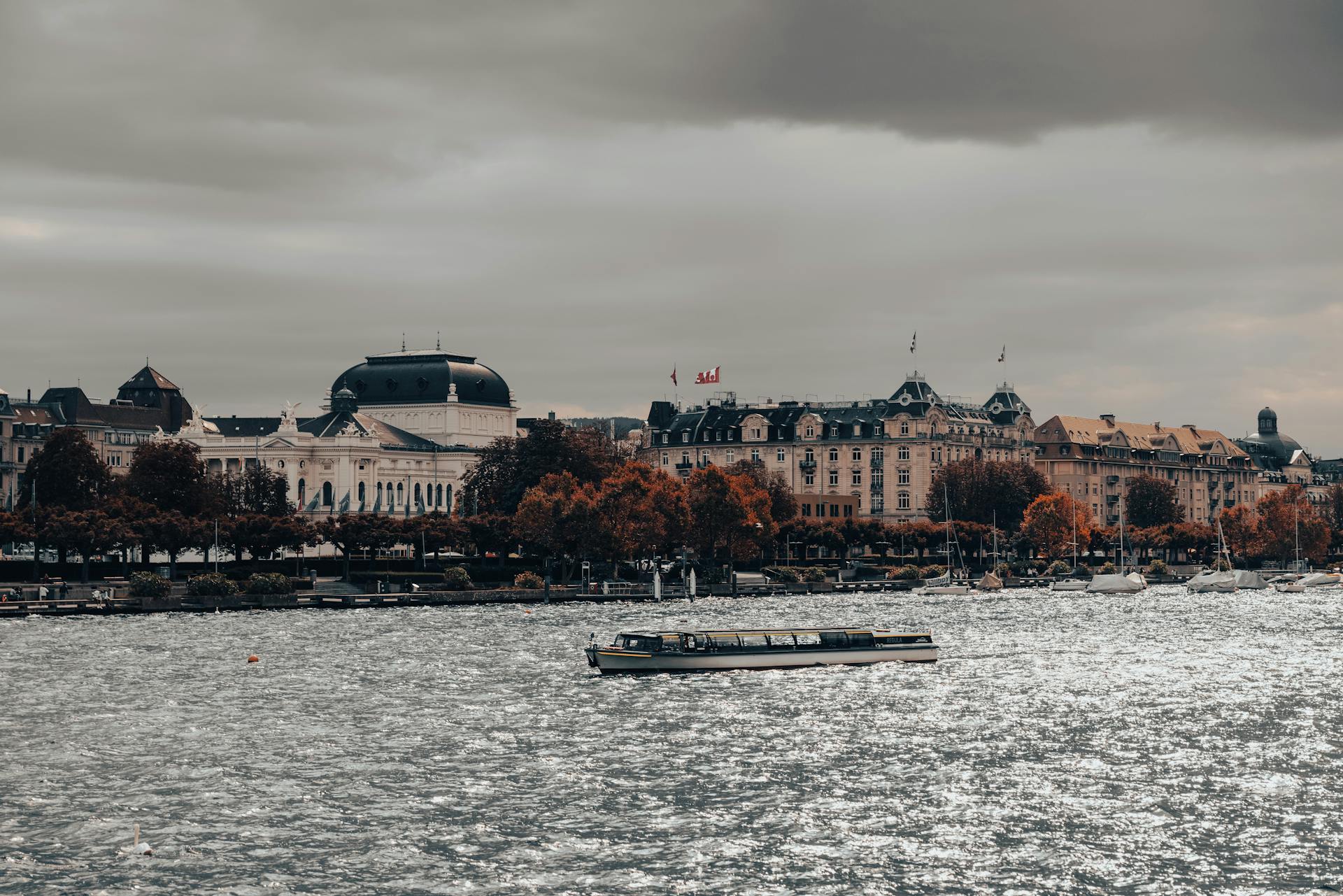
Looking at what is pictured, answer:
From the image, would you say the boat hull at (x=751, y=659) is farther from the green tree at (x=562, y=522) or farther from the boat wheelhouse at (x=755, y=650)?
the green tree at (x=562, y=522)

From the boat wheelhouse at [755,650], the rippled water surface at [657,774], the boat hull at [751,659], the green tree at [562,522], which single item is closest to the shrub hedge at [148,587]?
the rippled water surface at [657,774]

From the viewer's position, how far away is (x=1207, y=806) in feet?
195

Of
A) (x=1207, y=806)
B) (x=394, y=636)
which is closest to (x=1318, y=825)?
(x=1207, y=806)

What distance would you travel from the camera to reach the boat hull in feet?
336

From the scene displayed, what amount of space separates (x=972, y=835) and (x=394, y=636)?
80.0 meters

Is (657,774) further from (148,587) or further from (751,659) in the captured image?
(148,587)

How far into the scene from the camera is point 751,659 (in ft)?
350

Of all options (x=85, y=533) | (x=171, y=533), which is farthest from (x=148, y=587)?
(x=171, y=533)

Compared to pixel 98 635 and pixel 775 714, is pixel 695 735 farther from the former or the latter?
pixel 98 635

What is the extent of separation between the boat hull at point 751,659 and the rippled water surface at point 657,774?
1544 millimetres

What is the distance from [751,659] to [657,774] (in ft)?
135

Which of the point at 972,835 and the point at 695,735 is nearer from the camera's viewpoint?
the point at 972,835

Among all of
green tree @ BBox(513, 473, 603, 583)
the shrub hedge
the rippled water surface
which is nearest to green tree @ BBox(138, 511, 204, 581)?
the shrub hedge

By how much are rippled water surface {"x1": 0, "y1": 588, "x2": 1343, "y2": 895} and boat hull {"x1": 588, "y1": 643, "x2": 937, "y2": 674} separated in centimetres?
154
